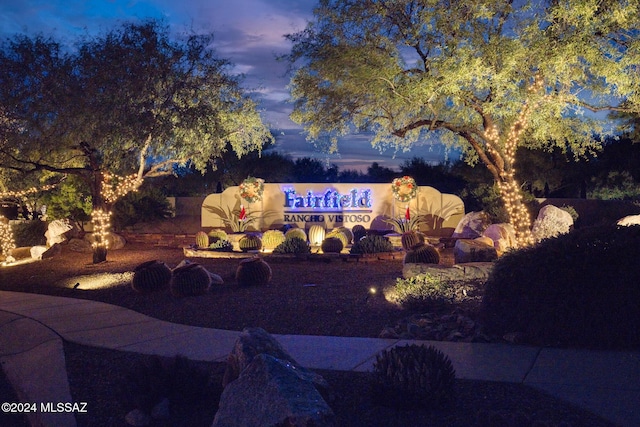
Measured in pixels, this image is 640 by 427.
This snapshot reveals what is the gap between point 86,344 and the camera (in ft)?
29.2

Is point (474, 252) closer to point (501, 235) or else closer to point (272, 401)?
point (501, 235)

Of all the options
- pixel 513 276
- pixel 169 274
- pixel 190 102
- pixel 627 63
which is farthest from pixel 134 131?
pixel 627 63

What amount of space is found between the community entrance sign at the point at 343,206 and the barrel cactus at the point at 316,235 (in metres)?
2.24

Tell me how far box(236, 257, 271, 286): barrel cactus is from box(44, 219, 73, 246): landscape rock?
12.5 meters

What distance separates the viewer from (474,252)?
16.4 m

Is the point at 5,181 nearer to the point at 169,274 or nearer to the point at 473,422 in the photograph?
the point at 169,274

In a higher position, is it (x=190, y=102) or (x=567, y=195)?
(x=190, y=102)

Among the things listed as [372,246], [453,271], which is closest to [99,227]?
[372,246]

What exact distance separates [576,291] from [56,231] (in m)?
20.5

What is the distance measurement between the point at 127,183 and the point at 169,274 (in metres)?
7.93

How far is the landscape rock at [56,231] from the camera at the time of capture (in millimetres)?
23800

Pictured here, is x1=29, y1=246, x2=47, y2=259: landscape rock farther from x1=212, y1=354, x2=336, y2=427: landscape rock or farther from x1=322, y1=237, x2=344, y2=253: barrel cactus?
x1=212, y1=354, x2=336, y2=427: landscape rock

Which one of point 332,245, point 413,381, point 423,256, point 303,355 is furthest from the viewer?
point 332,245

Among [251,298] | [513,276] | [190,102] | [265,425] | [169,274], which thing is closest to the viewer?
[265,425]
